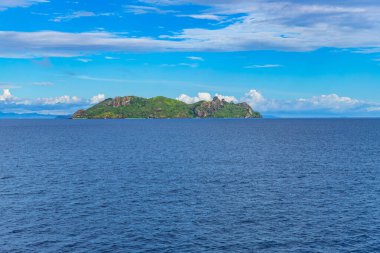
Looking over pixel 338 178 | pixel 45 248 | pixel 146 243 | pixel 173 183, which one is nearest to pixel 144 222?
pixel 146 243

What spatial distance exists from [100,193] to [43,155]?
8022 cm

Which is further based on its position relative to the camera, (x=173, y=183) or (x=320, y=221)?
(x=173, y=183)

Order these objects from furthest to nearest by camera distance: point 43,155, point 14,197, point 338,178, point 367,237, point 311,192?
1. point 43,155
2. point 338,178
3. point 311,192
4. point 14,197
5. point 367,237

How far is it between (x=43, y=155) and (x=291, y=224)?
120m

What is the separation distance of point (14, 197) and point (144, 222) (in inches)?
1363

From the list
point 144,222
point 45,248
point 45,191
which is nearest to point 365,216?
point 144,222

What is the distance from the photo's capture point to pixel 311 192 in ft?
297

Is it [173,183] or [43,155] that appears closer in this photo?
[173,183]

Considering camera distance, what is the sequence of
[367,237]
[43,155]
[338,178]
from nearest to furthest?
1. [367,237]
2. [338,178]
3. [43,155]

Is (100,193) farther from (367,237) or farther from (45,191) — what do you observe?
(367,237)

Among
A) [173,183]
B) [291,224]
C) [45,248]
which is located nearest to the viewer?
[45,248]

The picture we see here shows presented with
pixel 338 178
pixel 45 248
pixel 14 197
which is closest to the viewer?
pixel 45 248

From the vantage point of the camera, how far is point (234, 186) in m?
96.2

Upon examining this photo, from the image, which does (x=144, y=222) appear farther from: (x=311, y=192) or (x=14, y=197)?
(x=311, y=192)
